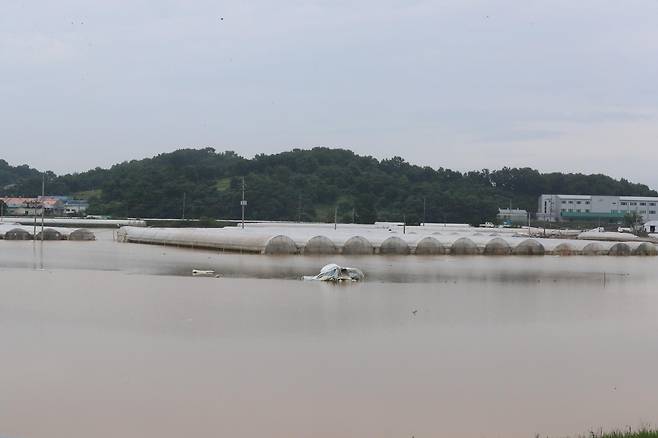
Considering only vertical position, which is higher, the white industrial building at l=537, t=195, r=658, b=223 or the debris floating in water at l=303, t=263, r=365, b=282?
the white industrial building at l=537, t=195, r=658, b=223

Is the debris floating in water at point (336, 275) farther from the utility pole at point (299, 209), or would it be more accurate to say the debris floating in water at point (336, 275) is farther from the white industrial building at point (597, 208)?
the white industrial building at point (597, 208)

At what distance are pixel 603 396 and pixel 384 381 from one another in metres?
2.18

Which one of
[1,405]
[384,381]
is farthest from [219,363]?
[1,405]

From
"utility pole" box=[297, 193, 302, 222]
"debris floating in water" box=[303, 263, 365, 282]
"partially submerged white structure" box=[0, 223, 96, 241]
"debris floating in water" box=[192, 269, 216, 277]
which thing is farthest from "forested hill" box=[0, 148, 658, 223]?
"debris floating in water" box=[303, 263, 365, 282]

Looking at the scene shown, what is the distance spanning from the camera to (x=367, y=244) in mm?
29953

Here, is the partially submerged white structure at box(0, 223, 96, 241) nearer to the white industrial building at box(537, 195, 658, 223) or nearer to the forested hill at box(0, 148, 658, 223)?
the forested hill at box(0, 148, 658, 223)

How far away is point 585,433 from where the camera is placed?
682cm

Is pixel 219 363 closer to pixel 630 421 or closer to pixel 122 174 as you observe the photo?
pixel 630 421

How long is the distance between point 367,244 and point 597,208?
5308cm

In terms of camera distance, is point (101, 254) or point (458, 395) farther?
point (101, 254)

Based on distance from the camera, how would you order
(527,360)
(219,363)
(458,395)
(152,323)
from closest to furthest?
(458,395) < (219,363) < (527,360) < (152,323)

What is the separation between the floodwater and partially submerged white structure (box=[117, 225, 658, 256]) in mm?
11184

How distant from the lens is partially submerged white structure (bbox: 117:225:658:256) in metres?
28.9

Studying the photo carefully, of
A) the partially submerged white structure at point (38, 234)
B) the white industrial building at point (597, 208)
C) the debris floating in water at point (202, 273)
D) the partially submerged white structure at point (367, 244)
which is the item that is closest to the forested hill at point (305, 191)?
the white industrial building at point (597, 208)
